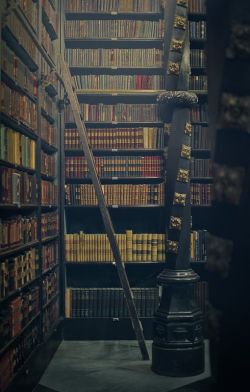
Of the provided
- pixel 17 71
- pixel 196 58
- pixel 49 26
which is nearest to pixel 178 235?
pixel 17 71

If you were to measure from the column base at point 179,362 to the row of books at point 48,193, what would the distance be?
156 centimetres

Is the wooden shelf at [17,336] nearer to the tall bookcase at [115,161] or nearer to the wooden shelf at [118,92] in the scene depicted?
the tall bookcase at [115,161]

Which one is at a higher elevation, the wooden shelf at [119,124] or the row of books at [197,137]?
the wooden shelf at [119,124]

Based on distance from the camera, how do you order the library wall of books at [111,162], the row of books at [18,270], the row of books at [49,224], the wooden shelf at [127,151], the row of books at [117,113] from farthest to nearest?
the row of books at [117,113] → the wooden shelf at [127,151] → the library wall of books at [111,162] → the row of books at [49,224] → the row of books at [18,270]

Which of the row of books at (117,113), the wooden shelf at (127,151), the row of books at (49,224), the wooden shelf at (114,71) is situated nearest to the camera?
the row of books at (49,224)

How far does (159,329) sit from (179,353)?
0.79 ft

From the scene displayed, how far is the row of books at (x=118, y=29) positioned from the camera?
5543 mm

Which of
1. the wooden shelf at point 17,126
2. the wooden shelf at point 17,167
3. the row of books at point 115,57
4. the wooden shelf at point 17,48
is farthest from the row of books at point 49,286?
the row of books at point 115,57

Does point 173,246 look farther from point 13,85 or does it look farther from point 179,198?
point 13,85

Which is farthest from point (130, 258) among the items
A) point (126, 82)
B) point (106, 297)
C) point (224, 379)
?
point (224, 379)

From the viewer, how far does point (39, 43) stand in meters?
4.14

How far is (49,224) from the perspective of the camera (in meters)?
4.77

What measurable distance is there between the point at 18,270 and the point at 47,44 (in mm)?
2249

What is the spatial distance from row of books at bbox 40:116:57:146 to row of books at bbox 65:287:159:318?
1.54m
